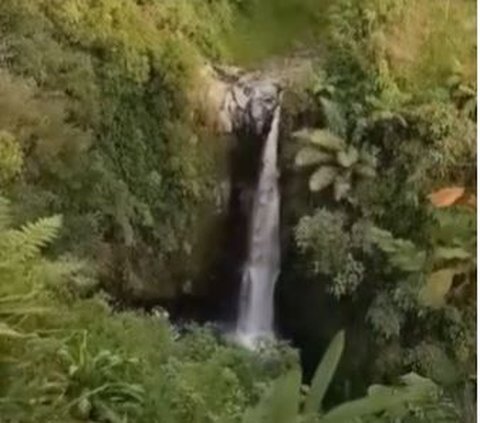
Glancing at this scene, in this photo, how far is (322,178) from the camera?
2.10m

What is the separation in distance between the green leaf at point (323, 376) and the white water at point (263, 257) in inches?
3.6

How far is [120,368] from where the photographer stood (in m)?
2.09

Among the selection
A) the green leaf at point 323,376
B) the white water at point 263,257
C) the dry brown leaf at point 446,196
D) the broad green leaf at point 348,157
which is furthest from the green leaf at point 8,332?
the dry brown leaf at point 446,196

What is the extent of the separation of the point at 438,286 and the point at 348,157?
23 centimetres

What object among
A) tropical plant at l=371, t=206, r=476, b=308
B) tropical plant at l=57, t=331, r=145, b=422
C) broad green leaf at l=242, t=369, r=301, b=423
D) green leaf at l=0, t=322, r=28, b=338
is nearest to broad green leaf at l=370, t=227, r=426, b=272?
tropical plant at l=371, t=206, r=476, b=308

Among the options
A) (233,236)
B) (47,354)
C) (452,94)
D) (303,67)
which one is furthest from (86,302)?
(452,94)

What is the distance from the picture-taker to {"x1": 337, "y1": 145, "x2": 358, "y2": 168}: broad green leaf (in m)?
2.08

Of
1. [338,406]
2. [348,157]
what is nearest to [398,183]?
[348,157]

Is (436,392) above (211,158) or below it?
below

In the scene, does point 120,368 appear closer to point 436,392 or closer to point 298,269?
point 298,269

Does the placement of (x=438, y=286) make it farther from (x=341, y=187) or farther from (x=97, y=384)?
(x=97, y=384)

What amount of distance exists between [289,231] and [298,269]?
2.3 inches

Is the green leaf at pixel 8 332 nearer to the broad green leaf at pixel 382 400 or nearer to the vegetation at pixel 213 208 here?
the vegetation at pixel 213 208

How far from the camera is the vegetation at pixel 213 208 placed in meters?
2.06
